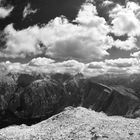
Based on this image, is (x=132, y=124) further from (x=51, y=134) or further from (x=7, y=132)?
(x=7, y=132)

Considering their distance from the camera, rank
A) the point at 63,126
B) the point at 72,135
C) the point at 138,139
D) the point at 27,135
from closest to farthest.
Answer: the point at 138,139 → the point at 72,135 → the point at 27,135 → the point at 63,126

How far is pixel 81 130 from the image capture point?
32031 mm

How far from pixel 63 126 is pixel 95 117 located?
5341 mm

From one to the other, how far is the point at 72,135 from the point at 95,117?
27.1 ft

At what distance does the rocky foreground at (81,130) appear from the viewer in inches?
1153

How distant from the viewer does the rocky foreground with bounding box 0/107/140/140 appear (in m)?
29.3

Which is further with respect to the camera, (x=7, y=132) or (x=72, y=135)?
(x=7, y=132)

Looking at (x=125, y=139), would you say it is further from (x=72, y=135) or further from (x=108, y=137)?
(x=72, y=135)

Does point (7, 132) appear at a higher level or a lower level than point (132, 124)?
lower

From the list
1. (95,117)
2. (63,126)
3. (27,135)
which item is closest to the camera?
(27,135)

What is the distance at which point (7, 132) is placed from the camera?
34.6m

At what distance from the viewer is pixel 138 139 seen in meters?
27.9

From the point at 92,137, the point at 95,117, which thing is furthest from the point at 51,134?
the point at 95,117

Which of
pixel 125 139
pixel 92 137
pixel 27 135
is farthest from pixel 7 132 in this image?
pixel 125 139
